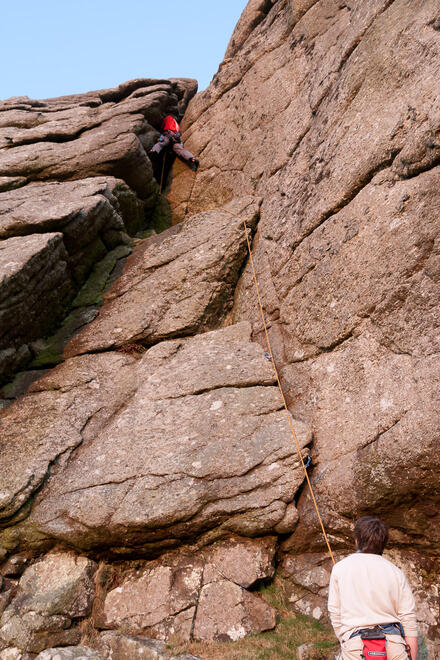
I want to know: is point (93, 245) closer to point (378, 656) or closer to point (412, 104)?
point (412, 104)

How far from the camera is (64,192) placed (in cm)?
1365

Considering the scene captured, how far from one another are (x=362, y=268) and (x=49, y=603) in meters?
7.82

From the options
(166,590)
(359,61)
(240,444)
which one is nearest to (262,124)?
(359,61)

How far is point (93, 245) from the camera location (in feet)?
44.7

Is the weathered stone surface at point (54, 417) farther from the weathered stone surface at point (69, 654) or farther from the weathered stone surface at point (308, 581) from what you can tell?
the weathered stone surface at point (308, 581)

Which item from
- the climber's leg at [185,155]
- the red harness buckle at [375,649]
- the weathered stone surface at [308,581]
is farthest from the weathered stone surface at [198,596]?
the climber's leg at [185,155]

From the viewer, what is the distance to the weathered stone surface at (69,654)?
658 cm

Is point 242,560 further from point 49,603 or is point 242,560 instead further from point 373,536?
point 373,536

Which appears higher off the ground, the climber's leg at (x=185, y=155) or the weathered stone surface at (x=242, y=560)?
the climber's leg at (x=185, y=155)

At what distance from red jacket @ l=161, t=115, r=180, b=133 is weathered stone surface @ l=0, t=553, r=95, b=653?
636 inches

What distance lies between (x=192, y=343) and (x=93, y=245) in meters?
4.91

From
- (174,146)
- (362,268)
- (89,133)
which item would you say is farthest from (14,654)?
(174,146)

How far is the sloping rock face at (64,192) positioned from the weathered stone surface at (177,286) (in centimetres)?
127

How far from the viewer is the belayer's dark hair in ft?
15.1
